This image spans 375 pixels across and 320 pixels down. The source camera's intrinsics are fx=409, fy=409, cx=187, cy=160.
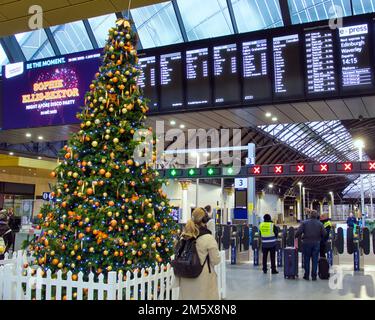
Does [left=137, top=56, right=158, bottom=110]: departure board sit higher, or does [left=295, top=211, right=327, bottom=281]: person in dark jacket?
[left=137, top=56, right=158, bottom=110]: departure board

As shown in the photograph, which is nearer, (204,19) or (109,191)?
(109,191)

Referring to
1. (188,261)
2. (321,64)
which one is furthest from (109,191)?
(321,64)

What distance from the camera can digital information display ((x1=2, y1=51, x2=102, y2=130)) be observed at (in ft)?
31.1

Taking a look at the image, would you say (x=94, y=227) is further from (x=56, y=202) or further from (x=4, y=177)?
(x=4, y=177)

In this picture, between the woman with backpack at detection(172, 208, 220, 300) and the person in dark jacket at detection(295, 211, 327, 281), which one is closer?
the woman with backpack at detection(172, 208, 220, 300)

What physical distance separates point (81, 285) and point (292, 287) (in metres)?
4.90

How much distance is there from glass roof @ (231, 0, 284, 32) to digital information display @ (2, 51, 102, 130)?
4085 millimetres

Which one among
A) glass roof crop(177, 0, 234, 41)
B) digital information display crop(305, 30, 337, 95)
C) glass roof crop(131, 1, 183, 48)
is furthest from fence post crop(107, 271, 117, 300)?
glass roof crop(131, 1, 183, 48)

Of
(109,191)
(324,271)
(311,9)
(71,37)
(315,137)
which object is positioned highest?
(315,137)

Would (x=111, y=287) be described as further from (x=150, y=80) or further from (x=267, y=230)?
(x=150, y=80)

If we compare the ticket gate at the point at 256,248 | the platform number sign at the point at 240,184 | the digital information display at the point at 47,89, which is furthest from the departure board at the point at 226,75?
the platform number sign at the point at 240,184

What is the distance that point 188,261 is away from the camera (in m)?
4.11

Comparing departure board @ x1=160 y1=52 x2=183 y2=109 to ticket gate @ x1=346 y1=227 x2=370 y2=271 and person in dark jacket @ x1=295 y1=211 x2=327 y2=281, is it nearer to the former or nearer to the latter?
person in dark jacket @ x1=295 y1=211 x2=327 y2=281
